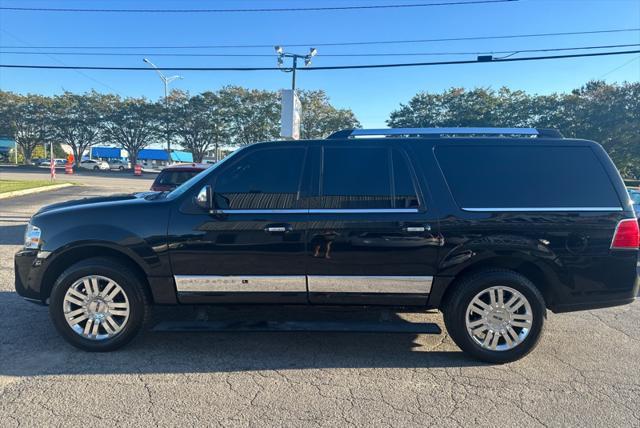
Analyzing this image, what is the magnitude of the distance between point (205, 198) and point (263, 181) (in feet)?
1.70

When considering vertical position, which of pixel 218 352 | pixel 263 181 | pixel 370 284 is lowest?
pixel 218 352

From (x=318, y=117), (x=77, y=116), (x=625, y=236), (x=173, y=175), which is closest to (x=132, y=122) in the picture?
(x=77, y=116)

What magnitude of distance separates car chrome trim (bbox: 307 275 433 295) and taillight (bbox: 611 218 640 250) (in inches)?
62.3

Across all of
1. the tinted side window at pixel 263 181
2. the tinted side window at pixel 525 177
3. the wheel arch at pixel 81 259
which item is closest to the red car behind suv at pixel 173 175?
the wheel arch at pixel 81 259

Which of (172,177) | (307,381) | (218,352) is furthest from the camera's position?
(172,177)

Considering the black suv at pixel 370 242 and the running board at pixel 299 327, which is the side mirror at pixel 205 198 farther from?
the running board at pixel 299 327

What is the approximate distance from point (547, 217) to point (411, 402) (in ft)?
6.24

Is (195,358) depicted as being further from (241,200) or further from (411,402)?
(411,402)

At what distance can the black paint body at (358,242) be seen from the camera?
11.3 ft

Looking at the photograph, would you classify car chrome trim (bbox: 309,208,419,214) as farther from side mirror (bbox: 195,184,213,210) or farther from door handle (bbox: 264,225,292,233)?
side mirror (bbox: 195,184,213,210)

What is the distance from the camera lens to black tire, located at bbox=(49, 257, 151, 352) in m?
3.49

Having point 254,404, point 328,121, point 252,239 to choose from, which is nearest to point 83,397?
point 254,404

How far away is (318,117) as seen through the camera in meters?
46.8

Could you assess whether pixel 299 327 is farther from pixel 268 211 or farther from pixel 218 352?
pixel 268 211
